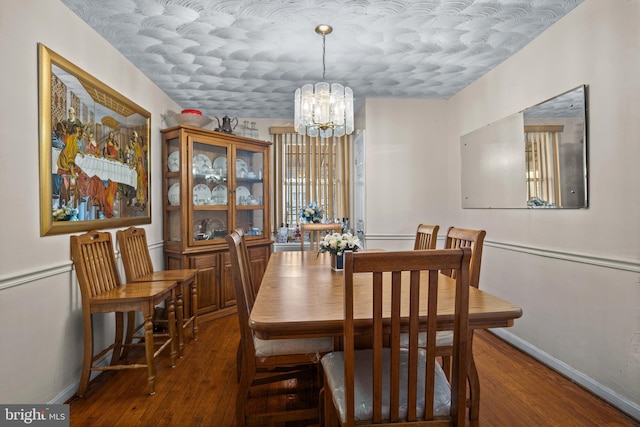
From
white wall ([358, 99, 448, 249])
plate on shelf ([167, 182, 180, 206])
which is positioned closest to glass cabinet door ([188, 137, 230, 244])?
plate on shelf ([167, 182, 180, 206])

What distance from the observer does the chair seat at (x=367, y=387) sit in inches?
44.8

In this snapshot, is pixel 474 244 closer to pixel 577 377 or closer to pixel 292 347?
pixel 292 347

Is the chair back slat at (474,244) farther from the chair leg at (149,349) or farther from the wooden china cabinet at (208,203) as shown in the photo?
the wooden china cabinet at (208,203)

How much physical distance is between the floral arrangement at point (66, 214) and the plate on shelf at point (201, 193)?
4.33ft

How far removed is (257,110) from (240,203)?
131cm

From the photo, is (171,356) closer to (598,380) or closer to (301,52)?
(301,52)

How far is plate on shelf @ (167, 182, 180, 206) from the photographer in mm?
3287

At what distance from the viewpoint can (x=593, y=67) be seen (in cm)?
207

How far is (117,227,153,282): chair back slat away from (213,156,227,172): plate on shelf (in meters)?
1.02

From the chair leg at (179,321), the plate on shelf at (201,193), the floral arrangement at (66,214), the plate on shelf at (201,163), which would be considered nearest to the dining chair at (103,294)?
the floral arrangement at (66,214)

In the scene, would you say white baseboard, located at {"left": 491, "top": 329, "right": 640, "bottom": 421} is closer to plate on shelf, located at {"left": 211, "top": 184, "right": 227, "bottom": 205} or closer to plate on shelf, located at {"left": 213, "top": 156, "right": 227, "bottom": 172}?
plate on shelf, located at {"left": 211, "top": 184, "right": 227, "bottom": 205}

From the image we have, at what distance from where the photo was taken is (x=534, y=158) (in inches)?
101

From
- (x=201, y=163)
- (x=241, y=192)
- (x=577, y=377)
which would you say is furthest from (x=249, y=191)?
(x=577, y=377)

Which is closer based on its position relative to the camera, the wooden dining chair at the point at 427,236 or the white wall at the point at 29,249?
the white wall at the point at 29,249
